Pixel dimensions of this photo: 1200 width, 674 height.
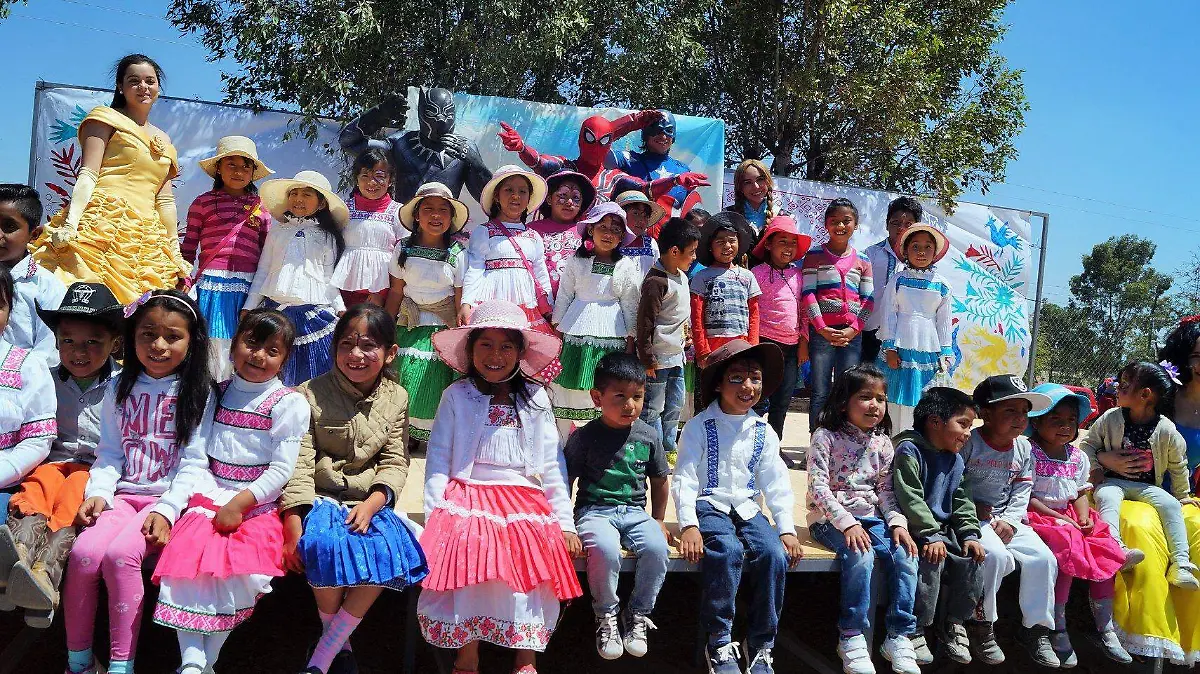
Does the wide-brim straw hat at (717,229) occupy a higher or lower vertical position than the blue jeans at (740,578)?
higher

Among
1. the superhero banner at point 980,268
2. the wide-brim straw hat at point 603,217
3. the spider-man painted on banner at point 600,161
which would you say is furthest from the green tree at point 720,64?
the wide-brim straw hat at point 603,217

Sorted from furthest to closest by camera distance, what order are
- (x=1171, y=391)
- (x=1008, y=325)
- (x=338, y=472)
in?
(x=1008, y=325) < (x=1171, y=391) < (x=338, y=472)

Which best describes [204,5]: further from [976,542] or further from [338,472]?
[976,542]

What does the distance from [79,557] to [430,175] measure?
11.1ft

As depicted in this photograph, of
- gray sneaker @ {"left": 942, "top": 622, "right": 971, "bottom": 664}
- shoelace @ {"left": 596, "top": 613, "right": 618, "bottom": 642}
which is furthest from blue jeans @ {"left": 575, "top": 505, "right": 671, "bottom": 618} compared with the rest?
gray sneaker @ {"left": 942, "top": 622, "right": 971, "bottom": 664}

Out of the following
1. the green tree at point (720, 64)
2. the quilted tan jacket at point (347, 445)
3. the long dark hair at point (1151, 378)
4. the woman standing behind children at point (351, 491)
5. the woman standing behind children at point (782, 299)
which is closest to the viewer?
the woman standing behind children at point (351, 491)

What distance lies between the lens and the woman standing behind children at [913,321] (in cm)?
485

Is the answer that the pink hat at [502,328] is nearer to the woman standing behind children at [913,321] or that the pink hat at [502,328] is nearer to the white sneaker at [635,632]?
the white sneaker at [635,632]

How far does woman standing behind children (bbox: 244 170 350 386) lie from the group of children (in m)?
2.32

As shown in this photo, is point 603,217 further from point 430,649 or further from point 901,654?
point 901,654

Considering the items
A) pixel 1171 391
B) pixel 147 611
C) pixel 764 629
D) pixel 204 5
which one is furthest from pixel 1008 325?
pixel 204 5

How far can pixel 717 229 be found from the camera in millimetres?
4488

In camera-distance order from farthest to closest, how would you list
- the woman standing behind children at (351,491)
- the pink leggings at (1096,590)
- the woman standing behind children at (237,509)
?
the pink leggings at (1096,590) < the woman standing behind children at (351,491) < the woman standing behind children at (237,509)

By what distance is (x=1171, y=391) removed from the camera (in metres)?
4.04
